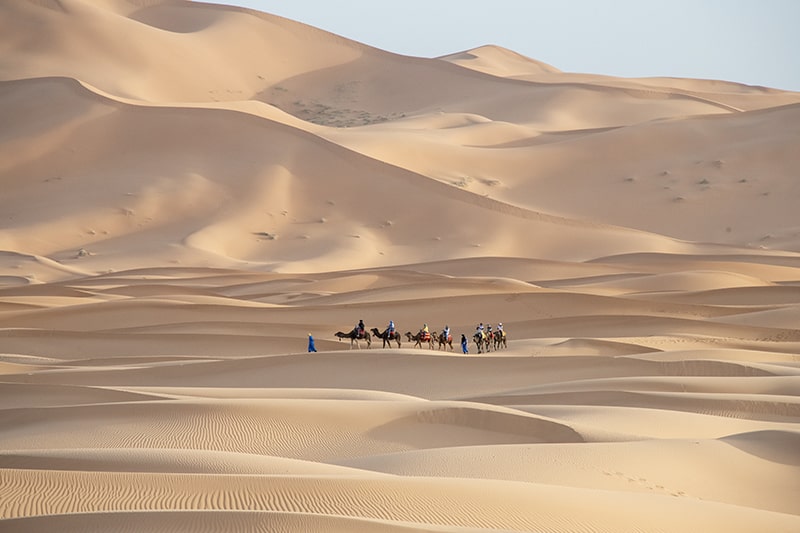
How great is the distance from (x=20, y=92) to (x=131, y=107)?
298 inches

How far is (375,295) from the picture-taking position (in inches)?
1029

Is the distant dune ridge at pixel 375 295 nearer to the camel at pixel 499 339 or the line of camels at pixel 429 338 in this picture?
the line of camels at pixel 429 338

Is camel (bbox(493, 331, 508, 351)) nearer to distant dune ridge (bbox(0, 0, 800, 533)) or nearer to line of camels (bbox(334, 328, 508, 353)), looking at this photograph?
line of camels (bbox(334, 328, 508, 353))

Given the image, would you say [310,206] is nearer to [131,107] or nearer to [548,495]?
[131,107]

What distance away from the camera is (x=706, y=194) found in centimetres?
4709

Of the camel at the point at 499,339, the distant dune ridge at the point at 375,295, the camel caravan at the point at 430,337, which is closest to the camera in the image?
the distant dune ridge at the point at 375,295

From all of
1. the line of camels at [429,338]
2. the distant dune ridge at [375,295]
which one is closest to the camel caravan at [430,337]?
the line of camels at [429,338]

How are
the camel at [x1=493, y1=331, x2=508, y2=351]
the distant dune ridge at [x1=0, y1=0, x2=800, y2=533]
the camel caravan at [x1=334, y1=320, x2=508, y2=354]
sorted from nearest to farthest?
the distant dune ridge at [x1=0, y1=0, x2=800, y2=533]
the camel caravan at [x1=334, y1=320, x2=508, y2=354]
the camel at [x1=493, y1=331, x2=508, y2=351]

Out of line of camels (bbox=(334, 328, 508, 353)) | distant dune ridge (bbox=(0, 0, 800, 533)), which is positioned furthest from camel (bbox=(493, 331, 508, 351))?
distant dune ridge (bbox=(0, 0, 800, 533))

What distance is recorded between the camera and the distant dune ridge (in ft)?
23.8

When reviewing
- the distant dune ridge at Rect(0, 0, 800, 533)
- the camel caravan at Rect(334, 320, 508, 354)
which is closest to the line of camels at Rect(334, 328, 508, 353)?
the camel caravan at Rect(334, 320, 508, 354)

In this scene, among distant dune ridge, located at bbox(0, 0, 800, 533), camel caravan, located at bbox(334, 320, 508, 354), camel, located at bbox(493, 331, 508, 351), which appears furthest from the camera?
camel, located at bbox(493, 331, 508, 351)

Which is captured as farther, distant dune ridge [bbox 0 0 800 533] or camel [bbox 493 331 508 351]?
camel [bbox 493 331 508 351]

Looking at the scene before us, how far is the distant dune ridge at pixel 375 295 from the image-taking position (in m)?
7.25
